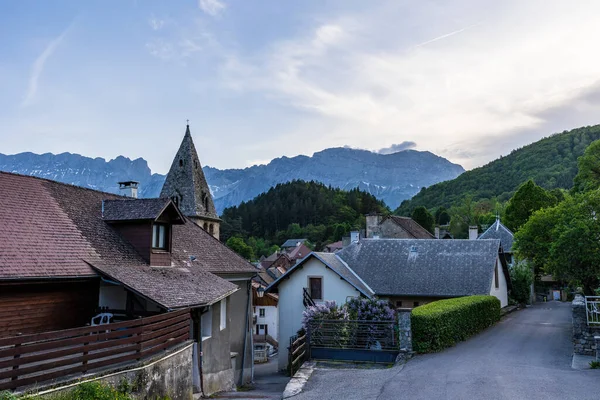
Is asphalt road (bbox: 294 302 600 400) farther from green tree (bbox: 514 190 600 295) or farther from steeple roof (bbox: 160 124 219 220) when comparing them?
steeple roof (bbox: 160 124 219 220)

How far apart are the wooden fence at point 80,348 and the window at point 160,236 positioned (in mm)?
4119

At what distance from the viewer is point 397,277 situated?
2944 centimetres

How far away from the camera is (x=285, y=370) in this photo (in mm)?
27359

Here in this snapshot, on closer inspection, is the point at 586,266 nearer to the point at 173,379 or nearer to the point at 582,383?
the point at 582,383

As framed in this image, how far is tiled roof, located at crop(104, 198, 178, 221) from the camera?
16641 millimetres

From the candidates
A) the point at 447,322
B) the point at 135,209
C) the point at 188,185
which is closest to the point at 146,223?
the point at 135,209

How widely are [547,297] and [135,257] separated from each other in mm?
45274

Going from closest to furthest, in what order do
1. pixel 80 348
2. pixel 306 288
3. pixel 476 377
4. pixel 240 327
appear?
pixel 80 348 < pixel 476 377 < pixel 240 327 < pixel 306 288

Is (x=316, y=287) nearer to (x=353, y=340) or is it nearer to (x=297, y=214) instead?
(x=353, y=340)

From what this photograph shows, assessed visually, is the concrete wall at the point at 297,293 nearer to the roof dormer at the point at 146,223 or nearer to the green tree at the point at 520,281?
the roof dormer at the point at 146,223

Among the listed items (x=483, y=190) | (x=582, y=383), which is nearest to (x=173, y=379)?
(x=582, y=383)

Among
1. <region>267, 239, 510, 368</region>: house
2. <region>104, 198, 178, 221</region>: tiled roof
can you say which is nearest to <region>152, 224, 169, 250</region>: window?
<region>104, 198, 178, 221</region>: tiled roof

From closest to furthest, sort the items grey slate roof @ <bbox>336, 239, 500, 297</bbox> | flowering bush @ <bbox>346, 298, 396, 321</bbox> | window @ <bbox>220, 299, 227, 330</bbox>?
flowering bush @ <bbox>346, 298, 396, 321</bbox> → window @ <bbox>220, 299, 227, 330</bbox> → grey slate roof @ <bbox>336, 239, 500, 297</bbox>

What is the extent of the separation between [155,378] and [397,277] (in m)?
20.0
